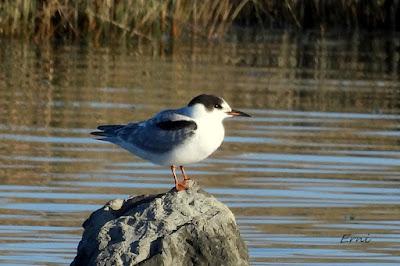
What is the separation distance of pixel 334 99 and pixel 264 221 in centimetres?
698

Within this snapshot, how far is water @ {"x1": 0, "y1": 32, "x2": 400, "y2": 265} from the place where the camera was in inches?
408

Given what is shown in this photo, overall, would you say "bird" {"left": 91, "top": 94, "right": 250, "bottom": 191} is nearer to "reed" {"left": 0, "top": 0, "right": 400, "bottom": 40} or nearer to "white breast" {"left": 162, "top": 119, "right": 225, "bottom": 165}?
"white breast" {"left": 162, "top": 119, "right": 225, "bottom": 165}

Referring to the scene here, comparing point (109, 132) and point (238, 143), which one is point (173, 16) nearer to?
point (238, 143)

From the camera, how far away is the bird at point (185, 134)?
887cm

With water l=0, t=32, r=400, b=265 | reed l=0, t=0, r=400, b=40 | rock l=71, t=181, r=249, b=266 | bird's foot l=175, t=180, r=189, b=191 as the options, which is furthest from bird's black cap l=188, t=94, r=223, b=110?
reed l=0, t=0, r=400, b=40

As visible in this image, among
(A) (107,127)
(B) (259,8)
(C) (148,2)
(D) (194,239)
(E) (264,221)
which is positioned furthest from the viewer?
(B) (259,8)

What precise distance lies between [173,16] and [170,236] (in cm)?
1489

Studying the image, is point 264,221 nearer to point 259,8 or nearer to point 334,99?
point 334,99

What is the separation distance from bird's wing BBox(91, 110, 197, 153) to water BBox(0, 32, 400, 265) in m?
0.93

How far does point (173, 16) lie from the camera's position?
22812 millimetres

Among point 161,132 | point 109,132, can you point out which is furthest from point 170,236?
point 109,132

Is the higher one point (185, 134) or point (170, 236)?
point (185, 134)

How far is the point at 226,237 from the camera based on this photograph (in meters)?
8.30

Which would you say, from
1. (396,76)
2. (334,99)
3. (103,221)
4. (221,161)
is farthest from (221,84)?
(103,221)
